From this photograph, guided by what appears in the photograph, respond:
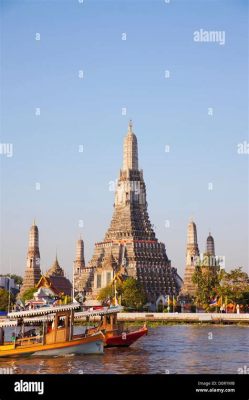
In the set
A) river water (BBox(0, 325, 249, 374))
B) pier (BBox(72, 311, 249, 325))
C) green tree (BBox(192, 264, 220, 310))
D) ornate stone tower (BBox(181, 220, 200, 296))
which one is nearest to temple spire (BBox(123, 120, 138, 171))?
ornate stone tower (BBox(181, 220, 200, 296))

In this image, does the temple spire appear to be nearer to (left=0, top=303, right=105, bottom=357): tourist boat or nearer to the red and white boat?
the red and white boat

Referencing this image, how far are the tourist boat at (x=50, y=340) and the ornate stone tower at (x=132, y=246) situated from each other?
83.1m

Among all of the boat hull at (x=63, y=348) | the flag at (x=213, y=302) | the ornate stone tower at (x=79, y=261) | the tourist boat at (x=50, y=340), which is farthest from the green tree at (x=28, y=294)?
the boat hull at (x=63, y=348)

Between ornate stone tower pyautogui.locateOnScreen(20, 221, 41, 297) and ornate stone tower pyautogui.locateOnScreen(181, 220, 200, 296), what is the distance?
29.2 m

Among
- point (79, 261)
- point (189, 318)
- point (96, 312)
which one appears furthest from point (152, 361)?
point (79, 261)

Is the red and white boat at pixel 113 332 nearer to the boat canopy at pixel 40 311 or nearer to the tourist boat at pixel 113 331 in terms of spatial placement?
the tourist boat at pixel 113 331

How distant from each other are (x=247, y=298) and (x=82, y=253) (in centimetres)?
5976

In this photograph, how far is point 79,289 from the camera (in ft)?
473

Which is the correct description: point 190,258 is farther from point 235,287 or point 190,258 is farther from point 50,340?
point 50,340

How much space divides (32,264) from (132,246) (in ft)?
69.7

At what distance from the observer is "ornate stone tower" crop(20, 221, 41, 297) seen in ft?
478

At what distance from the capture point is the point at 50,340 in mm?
49031
